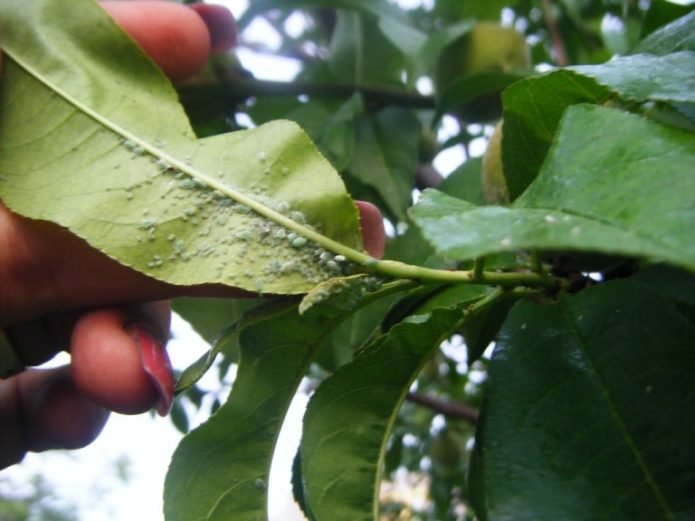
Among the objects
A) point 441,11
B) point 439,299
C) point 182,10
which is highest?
point 182,10

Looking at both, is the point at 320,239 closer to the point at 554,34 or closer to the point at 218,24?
the point at 218,24

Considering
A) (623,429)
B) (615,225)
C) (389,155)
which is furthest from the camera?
(389,155)

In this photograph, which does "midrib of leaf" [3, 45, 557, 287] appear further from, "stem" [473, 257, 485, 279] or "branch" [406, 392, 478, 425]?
"branch" [406, 392, 478, 425]

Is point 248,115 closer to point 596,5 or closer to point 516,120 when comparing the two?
point 516,120

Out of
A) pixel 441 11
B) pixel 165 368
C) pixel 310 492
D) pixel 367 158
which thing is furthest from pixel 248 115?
pixel 310 492

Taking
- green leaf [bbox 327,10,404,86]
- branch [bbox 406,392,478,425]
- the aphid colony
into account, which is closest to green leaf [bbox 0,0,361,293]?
the aphid colony

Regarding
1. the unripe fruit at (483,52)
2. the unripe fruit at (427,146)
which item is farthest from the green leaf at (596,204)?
the unripe fruit at (427,146)

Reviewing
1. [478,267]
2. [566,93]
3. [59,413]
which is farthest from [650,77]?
[59,413]
